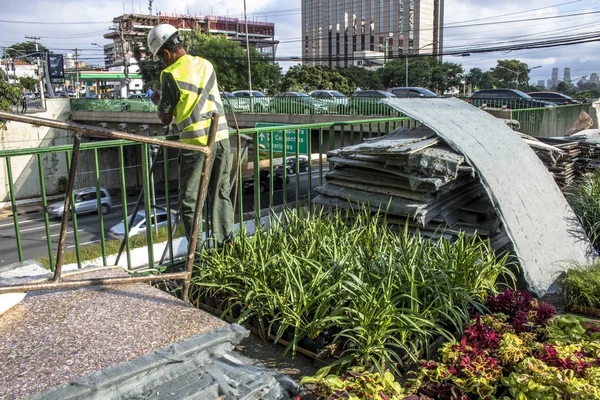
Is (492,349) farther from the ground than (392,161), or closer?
closer

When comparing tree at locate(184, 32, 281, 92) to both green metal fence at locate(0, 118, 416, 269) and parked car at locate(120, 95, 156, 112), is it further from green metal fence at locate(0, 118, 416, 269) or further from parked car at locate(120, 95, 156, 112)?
green metal fence at locate(0, 118, 416, 269)

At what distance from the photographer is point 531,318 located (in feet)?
11.7

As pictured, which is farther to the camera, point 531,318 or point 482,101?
point 482,101

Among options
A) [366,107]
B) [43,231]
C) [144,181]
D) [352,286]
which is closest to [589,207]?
[352,286]

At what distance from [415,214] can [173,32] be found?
2.56m

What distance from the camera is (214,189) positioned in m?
4.81

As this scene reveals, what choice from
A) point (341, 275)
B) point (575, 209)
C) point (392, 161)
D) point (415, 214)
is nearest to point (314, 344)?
point (341, 275)

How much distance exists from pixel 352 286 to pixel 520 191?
2475 millimetres

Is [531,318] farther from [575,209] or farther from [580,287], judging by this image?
[575,209]

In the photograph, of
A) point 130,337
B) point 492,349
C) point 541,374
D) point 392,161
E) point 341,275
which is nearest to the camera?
point 541,374

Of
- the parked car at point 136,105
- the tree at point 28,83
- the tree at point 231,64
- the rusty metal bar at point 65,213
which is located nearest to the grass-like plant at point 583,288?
the rusty metal bar at point 65,213

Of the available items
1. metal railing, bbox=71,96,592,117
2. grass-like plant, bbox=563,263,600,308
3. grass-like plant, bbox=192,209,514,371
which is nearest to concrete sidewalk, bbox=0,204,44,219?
metal railing, bbox=71,96,592,117

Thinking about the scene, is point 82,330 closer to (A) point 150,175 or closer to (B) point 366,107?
(A) point 150,175

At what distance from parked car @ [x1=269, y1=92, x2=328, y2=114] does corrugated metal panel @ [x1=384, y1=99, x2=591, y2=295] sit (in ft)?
60.9
